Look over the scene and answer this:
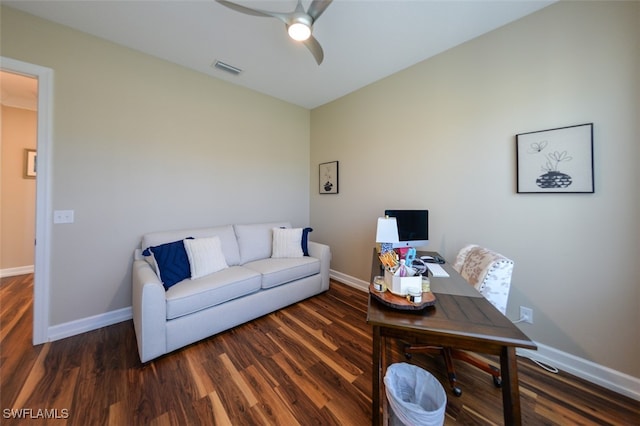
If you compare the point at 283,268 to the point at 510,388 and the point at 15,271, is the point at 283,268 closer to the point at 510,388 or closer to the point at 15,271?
the point at 510,388

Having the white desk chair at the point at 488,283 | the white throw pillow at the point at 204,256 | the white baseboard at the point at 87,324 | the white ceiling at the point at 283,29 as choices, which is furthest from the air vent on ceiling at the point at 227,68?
the white desk chair at the point at 488,283

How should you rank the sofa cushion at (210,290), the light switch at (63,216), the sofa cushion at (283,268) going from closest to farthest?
the sofa cushion at (210,290), the light switch at (63,216), the sofa cushion at (283,268)

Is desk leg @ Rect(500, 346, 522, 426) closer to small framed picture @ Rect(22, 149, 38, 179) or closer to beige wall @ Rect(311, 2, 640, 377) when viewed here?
beige wall @ Rect(311, 2, 640, 377)

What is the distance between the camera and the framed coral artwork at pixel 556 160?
5.14 feet

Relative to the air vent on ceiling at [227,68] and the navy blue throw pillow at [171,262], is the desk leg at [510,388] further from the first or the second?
the air vent on ceiling at [227,68]

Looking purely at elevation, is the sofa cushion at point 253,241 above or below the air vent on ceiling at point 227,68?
below

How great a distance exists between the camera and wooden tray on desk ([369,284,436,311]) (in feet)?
3.57

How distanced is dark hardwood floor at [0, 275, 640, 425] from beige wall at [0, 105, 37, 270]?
6.46 ft

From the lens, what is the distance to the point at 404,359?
5.82 feet

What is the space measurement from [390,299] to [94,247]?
272 cm

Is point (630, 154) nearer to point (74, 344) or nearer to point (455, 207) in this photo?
point (455, 207)

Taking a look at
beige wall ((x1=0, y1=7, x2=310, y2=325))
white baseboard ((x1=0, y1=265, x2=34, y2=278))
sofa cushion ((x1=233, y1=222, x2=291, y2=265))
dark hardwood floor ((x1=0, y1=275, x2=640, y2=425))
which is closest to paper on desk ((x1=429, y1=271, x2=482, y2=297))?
dark hardwood floor ((x1=0, y1=275, x2=640, y2=425))

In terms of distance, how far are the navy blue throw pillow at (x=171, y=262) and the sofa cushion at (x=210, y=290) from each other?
7 cm

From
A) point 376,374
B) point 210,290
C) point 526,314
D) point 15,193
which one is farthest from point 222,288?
point 15,193
